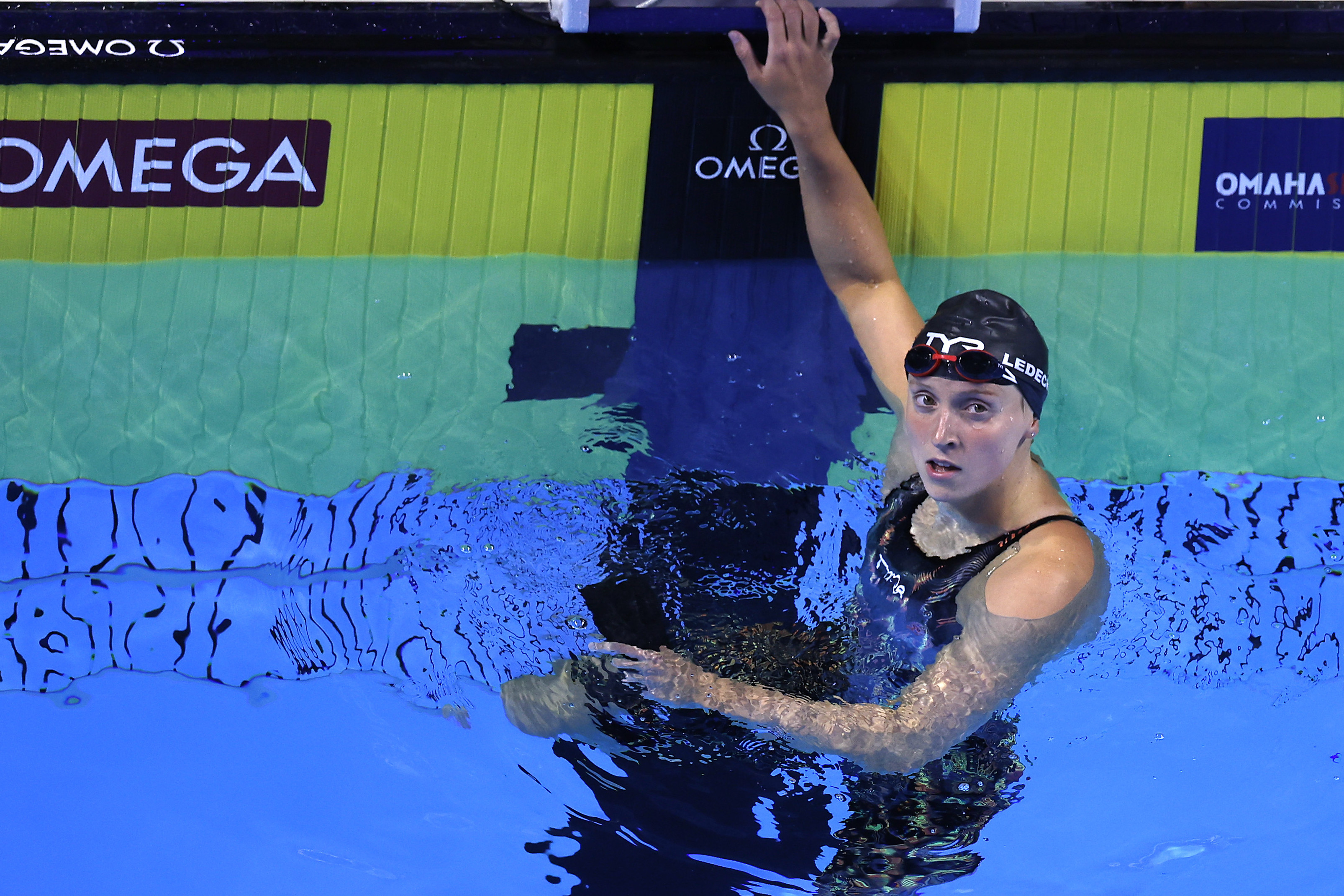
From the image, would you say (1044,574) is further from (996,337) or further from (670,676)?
(670,676)

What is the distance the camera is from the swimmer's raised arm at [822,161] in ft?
9.20

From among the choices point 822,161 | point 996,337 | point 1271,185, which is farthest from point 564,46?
point 1271,185

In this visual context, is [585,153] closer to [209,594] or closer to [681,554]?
[681,554]

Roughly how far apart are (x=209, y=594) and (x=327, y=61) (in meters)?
1.47

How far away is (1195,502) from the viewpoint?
10.2 feet

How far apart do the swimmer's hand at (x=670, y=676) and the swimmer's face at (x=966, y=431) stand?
21.4 inches

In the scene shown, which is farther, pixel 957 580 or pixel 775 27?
pixel 775 27

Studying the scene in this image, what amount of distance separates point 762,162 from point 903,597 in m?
1.33

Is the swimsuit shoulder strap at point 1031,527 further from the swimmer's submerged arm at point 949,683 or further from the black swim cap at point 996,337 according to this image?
the black swim cap at point 996,337

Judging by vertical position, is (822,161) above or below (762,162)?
below

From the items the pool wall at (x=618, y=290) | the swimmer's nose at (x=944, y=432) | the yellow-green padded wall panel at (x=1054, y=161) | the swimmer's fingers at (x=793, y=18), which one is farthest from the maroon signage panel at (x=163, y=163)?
the swimmer's nose at (x=944, y=432)

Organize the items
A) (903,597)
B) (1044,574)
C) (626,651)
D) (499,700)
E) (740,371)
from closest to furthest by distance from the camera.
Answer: (1044,574) → (626,651) → (903,597) → (499,700) → (740,371)

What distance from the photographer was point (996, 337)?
2.10 meters

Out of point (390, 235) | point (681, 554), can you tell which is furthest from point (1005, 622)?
point (390, 235)
